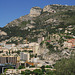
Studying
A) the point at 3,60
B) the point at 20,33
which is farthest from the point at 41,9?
the point at 3,60

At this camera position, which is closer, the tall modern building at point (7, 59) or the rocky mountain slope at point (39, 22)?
the tall modern building at point (7, 59)

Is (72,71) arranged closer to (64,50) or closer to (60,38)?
(64,50)

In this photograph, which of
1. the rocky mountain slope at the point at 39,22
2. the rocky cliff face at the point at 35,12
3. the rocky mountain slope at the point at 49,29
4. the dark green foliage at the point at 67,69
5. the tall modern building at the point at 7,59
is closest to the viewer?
the dark green foliage at the point at 67,69

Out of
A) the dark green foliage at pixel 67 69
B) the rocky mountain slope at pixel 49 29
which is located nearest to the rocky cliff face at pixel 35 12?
the rocky mountain slope at pixel 49 29

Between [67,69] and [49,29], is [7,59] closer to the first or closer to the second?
[49,29]

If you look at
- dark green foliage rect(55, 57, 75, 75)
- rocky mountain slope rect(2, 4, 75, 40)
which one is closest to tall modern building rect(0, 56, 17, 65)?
rocky mountain slope rect(2, 4, 75, 40)

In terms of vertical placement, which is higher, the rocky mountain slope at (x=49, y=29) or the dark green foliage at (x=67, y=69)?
the rocky mountain slope at (x=49, y=29)

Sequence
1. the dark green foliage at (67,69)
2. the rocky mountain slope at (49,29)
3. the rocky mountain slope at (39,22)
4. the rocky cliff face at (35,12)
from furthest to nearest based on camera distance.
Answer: the rocky cliff face at (35,12), the rocky mountain slope at (39,22), the rocky mountain slope at (49,29), the dark green foliage at (67,69)

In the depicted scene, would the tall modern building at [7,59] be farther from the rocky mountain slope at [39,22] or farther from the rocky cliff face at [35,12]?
the rocky cliff face at [35,12]

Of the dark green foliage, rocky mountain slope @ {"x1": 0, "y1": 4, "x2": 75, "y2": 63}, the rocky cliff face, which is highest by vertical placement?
the rocky cliff face

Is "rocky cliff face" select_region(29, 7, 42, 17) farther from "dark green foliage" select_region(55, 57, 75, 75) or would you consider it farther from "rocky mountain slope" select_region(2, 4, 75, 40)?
"dark green foliage" select_region(55, 57, 75, 75)

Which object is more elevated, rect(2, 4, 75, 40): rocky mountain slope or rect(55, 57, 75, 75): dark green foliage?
rect(2, 4, 75, 40): rocky mountain slope
